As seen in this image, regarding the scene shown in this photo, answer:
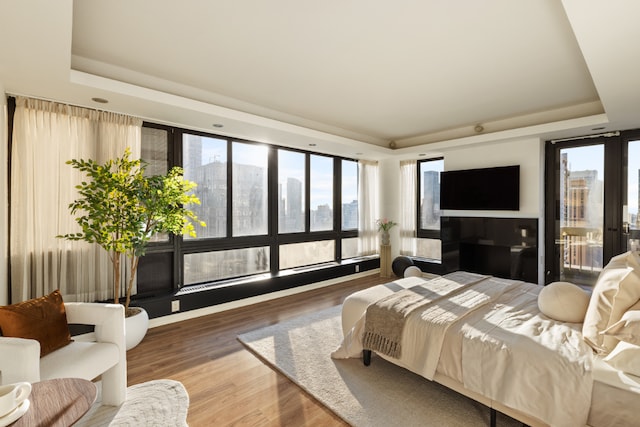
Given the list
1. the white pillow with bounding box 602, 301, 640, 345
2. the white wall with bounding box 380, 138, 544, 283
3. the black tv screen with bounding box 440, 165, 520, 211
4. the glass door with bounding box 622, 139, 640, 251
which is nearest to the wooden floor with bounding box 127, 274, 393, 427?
the white pillow with bounding box 602, 301, 640, 345

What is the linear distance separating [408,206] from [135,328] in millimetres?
4979

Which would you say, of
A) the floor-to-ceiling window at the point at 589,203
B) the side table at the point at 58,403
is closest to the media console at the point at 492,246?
the floor-to-ceiling window at the point at 589,203

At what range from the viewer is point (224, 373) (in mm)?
2568

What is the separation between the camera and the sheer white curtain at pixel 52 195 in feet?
9.36

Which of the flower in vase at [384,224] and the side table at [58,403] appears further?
the flower in vase at [384,224]

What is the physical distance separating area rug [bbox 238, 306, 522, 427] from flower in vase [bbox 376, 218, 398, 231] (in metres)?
3.34

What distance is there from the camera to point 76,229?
3145 millimetres

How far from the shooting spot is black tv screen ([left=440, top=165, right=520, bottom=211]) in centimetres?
468

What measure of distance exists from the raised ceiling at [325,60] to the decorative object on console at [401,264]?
107 inches

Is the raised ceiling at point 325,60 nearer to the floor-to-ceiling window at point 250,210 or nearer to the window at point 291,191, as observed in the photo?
the floor-to-ceiling window at point 250,210

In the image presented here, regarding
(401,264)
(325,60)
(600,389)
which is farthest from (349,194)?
(600,389)

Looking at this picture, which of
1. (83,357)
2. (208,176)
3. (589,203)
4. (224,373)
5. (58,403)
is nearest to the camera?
(58,403)

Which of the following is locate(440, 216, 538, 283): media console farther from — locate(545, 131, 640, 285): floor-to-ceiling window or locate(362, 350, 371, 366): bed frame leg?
locate(362, 350, 371, 366): bed frame leg

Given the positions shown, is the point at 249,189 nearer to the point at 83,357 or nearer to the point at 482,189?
the point at 83,357
